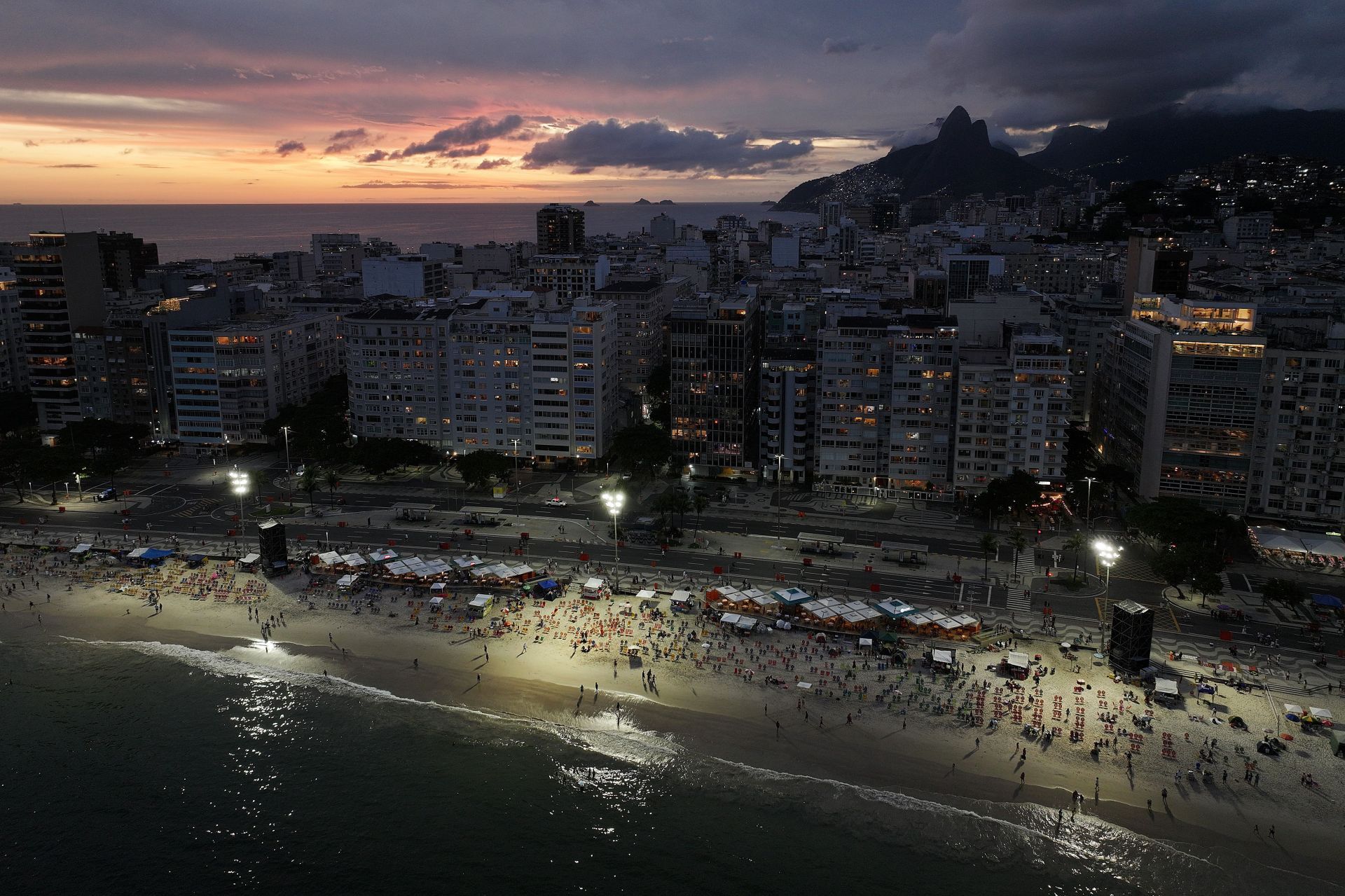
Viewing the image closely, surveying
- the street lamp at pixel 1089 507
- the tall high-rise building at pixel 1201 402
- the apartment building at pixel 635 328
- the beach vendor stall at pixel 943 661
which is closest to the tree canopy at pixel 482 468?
the apartment building at pixel 635 328

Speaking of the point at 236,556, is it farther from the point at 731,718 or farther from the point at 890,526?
the point at 890,526

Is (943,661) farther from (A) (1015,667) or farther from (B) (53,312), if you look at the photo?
(B) (53,312)

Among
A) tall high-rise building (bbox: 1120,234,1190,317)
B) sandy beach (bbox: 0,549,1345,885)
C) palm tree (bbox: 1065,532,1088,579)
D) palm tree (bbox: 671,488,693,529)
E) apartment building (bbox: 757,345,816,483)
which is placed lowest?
sandy beach (bbox: 0,549,1345,885)

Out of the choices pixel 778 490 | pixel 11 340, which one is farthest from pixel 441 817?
pixel 11 340

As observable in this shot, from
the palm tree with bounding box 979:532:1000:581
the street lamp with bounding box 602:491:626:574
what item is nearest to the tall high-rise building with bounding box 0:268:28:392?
the street lamp with bounding box 602:491:626:574

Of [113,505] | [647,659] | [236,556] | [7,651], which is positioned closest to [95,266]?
[113,505]

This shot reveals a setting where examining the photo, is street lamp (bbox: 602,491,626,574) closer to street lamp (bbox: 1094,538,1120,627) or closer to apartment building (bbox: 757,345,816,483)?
apartment building (bbox: 757,345,816,483)

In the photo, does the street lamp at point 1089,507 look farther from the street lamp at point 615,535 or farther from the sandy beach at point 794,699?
the street lamp at point 615,535
